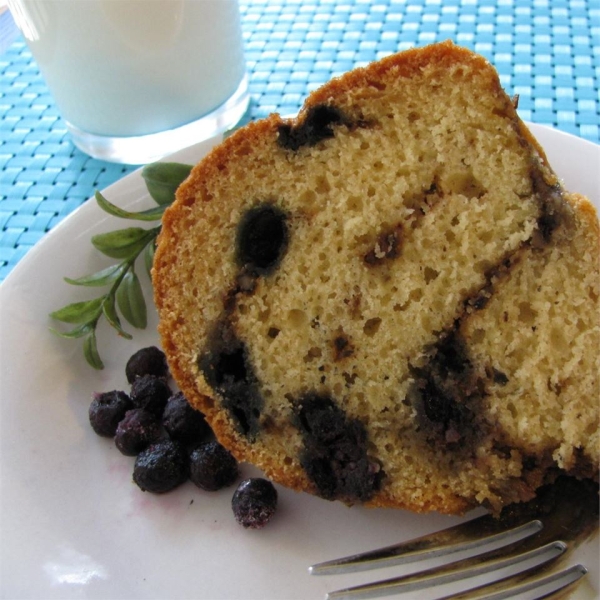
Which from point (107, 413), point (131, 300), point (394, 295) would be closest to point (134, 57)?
point (131, 300)

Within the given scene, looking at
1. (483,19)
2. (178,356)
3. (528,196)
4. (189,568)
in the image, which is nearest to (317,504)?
(189,568)

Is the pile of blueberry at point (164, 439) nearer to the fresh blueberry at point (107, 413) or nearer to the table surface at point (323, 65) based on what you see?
the fresh blueberry at point (107, 413)

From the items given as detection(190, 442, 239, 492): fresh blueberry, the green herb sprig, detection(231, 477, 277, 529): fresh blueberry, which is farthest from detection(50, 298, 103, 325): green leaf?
detection(231, 477, 277, 529): fresh blueberry

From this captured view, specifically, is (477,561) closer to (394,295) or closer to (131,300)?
(394,295)

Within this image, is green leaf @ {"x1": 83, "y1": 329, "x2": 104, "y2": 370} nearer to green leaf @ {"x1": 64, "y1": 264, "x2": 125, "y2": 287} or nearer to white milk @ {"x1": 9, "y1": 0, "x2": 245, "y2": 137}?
green leaf @ {"x1": 64, "y1": 264, "x2": 125, "y2": 287}

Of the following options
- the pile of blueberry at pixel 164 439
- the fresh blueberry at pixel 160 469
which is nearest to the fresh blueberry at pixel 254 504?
the pile of blueberry at pixel 164 439

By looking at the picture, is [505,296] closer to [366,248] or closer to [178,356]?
[366,248]
